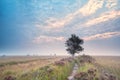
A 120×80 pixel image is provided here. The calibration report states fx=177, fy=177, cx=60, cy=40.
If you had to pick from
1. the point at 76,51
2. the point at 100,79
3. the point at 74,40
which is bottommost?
the point at 100,79

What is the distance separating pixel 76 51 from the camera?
294 ft

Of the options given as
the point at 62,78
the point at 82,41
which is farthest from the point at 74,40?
the point at 62,78

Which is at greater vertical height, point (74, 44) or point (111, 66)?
point (74, 44)

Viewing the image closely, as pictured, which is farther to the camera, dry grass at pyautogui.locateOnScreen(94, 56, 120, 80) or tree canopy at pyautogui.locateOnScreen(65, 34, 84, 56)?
tree canopy at pyautogui.locateOnScreen(65, 34, 84, 56)

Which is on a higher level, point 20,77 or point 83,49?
point 83,49

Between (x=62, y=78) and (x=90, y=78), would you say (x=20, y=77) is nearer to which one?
(x=62, y=78)

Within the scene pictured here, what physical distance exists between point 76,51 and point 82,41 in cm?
591

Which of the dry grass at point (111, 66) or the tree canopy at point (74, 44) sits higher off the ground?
the tree canopy at point (74, 44)

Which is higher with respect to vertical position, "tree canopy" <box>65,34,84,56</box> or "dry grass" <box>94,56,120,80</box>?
"tree canopy" <box>65,34,84,56</box>

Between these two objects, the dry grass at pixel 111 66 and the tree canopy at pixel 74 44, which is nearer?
the dry grass at pixel 111 66

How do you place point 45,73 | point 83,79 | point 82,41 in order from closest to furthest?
point 83,79 → point 45,73 → point 82,41

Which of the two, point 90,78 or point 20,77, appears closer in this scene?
point 90,78

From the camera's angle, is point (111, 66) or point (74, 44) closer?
point (111, 66)

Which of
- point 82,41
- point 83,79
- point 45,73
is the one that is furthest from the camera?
point 82,41
